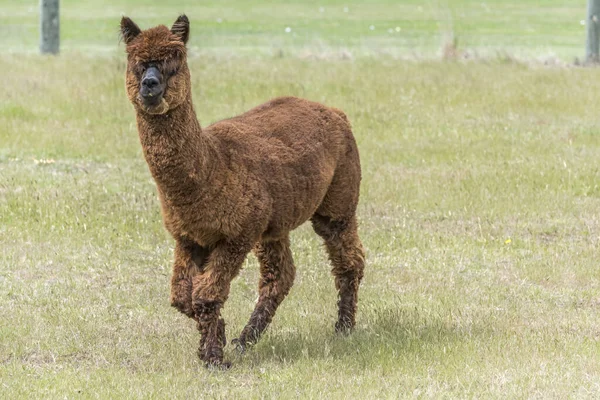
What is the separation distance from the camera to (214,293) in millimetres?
7141

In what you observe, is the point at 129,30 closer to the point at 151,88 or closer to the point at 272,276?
the point at 151,88

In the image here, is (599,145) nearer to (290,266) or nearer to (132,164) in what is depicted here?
(132,164)

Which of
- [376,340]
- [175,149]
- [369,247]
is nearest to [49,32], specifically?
[369,247]

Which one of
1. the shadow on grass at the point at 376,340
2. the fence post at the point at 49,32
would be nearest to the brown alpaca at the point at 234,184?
the shadow on grass at the point at 376,340

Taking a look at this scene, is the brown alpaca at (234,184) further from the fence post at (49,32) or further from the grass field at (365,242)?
the fence post at (49,32)

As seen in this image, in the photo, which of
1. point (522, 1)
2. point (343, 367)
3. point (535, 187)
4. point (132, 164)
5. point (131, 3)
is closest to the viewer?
point (343, 367)

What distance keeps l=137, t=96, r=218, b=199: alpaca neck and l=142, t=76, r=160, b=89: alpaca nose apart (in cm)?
25

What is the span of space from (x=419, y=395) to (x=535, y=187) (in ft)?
21.3

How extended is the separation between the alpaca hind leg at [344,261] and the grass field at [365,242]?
18cm

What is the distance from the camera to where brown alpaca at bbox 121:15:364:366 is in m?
6.88

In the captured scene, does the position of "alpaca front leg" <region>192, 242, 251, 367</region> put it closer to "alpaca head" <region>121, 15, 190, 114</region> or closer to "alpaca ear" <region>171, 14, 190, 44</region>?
"alpaca head" <region>121, 15, 190, 114</region>

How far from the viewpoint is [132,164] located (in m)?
14.1

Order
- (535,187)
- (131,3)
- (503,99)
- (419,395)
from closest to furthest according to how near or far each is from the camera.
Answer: (419,395) → (535,187) → (503,99) → (131,3)

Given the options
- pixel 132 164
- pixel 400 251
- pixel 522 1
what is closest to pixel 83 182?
pixel 132 164
